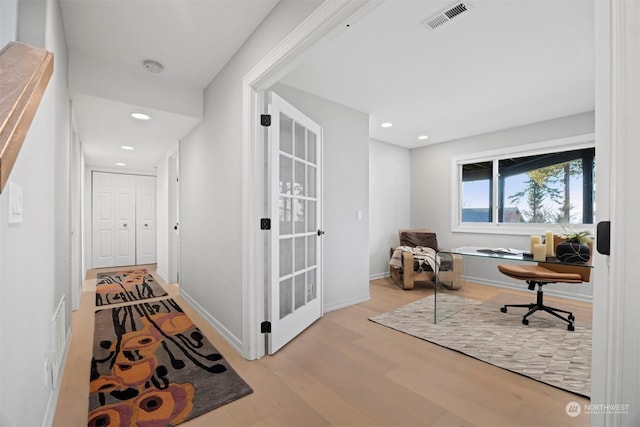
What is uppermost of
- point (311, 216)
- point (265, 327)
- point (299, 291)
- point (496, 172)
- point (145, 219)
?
point (496, 172)

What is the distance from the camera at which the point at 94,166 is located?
5711 millimetres

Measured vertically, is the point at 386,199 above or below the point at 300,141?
below

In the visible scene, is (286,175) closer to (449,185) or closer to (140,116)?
(140,116)

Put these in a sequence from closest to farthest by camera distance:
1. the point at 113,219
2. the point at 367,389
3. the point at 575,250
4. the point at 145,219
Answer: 1. the point at 367,389
2. the point at 575,250
3. the point at 113,219
4. the point at 145,219

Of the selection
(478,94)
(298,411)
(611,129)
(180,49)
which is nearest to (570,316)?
(478,94)

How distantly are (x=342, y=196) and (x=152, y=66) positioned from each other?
7.57 ft

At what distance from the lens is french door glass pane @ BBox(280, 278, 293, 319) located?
2433mm

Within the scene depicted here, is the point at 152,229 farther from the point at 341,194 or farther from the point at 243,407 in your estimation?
the point at 243,407

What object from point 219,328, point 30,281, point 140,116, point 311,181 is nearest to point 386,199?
point 311,181

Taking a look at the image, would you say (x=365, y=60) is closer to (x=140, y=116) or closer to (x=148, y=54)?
(x=148, y=54)

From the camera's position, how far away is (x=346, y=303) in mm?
3459

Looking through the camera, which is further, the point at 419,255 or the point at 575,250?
the point at 419,255

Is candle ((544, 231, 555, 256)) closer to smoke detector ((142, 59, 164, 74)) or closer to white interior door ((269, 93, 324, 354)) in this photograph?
white interior door ((269, 93, 324, 354))

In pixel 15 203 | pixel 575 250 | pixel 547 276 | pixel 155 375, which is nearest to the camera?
pixel 15 203
